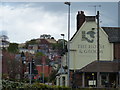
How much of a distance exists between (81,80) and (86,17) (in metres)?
6.80

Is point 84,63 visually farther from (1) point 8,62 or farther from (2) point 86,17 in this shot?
(1) point 8,62

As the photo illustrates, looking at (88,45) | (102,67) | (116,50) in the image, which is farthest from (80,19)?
(102,67)

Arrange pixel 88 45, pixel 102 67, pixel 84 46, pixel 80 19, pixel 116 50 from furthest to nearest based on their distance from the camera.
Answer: pixel 80 19 → pixel 116 50 → pixel 88 45 → pixel 84 46 → pixel 102 67

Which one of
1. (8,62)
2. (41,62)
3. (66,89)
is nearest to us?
(66,89)

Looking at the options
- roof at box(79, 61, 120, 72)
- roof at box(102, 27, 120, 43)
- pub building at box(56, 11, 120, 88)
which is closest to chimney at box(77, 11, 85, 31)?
pub building at box(56, 11, 120, 88)

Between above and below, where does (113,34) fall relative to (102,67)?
above

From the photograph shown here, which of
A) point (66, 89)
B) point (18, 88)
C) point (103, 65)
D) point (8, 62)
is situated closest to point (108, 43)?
point (103, 65)

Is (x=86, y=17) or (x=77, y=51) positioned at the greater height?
(x=86, y=17)

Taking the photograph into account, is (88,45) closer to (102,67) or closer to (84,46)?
(84,46)

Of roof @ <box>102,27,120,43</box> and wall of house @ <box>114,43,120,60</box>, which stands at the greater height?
roof @ <box>102,27,120,43</box>

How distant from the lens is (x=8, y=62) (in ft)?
108

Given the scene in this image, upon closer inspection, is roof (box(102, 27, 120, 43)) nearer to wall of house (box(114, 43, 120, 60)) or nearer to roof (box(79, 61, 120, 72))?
wall of house (box(114, 43, 120, 60))

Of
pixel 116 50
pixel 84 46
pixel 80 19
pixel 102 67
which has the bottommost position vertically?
pixel 102 67

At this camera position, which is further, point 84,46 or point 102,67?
point 84,46
